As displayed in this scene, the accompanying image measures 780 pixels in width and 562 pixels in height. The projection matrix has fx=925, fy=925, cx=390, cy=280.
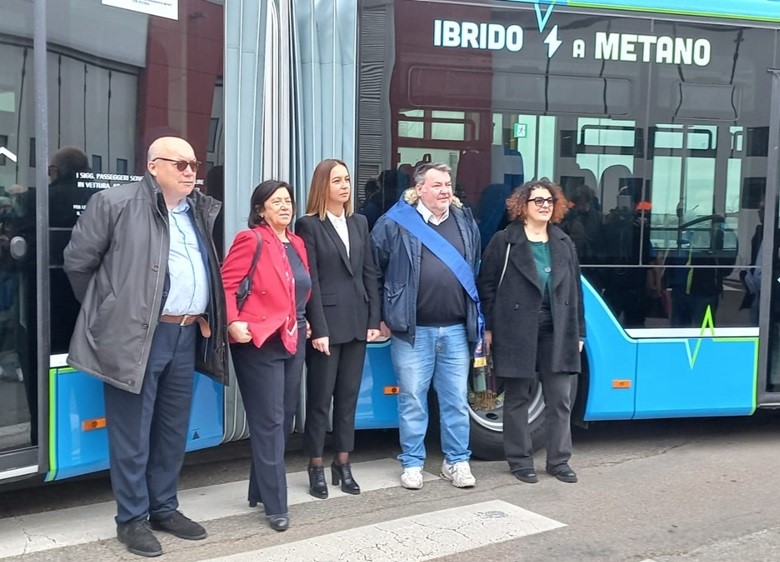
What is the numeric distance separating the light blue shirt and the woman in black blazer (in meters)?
0.71

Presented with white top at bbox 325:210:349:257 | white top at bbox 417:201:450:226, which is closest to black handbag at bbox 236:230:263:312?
white top at bbox 325:210:349:257

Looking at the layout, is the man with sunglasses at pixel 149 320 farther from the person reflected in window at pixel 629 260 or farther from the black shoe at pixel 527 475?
the person reflected in window at pixel 629 260

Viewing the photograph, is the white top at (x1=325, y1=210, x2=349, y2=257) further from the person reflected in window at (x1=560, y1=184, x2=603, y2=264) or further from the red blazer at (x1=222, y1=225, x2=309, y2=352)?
the person reflected in window at (x1=560, y1=184, x2=603, y2=264)

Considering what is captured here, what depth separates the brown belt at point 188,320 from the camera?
4.28 meters

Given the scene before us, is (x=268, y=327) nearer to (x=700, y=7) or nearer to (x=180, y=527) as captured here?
(x=180, y=527)

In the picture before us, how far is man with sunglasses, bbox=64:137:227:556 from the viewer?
409 cm

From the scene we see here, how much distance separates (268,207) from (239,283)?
1.34ft

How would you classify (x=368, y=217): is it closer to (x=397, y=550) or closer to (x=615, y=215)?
(x=615, y=215)

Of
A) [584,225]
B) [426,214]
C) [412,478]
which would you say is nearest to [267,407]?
[412,478]

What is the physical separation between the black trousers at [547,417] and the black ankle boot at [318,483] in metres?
1.21

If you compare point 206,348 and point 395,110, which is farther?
point 395,110

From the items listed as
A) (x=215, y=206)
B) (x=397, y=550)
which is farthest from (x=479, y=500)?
(x=215, y=206)

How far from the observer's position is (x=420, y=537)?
15.0 feet

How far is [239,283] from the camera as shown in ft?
14.7
